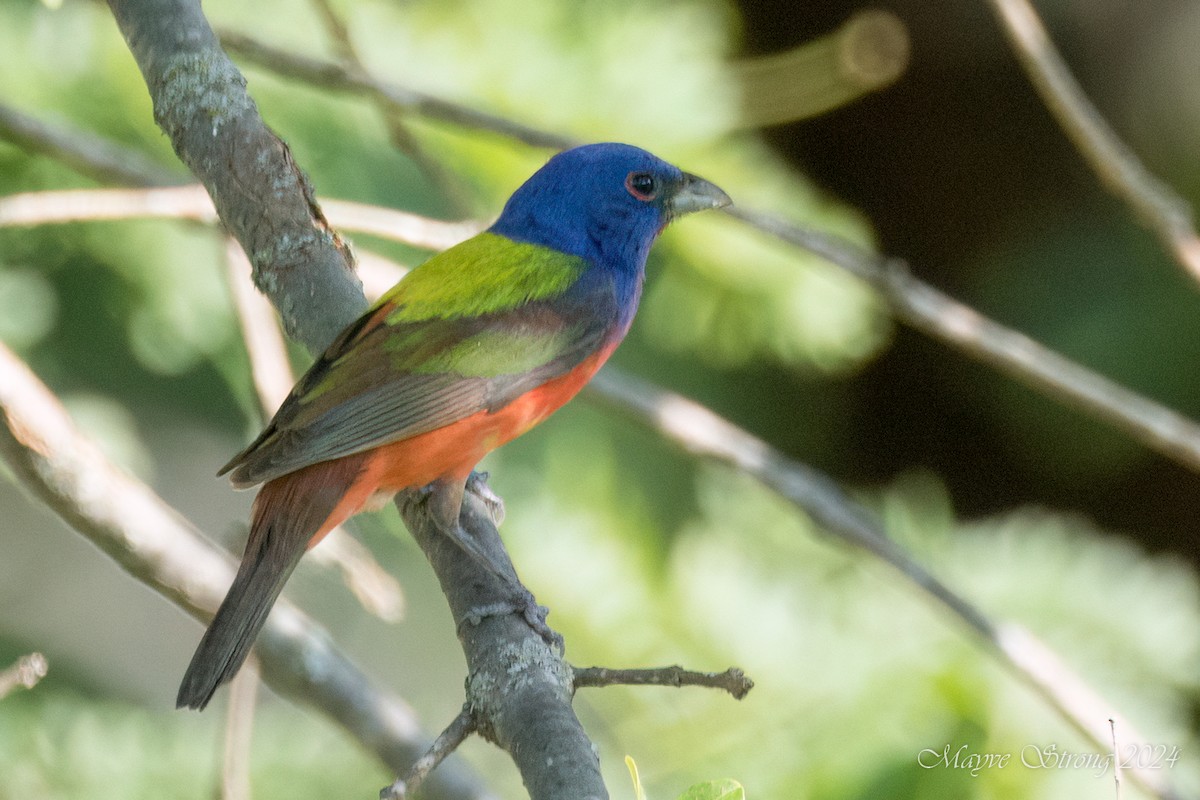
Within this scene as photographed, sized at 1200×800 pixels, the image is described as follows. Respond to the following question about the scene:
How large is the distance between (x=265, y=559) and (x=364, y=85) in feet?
3.76

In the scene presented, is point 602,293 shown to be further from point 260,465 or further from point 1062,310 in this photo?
point 1062,310

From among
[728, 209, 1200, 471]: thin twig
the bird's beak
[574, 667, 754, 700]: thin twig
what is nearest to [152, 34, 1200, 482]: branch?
[728, 209, 1200, 471]: thin twig

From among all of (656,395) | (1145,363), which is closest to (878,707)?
(656,395)

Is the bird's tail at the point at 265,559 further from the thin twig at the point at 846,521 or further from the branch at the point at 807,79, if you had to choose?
the branch at the point at 807,79

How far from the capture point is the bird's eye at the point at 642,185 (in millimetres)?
3287

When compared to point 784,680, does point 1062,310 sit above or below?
above

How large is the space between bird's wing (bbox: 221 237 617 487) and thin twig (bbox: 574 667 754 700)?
30.8 inches

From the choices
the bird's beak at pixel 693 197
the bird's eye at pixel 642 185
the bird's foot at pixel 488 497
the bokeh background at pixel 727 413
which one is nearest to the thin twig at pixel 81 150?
the bokeh background at pixel 727 413

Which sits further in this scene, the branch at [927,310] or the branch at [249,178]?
the branch at [927,310]

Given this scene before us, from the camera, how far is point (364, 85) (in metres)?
2.89

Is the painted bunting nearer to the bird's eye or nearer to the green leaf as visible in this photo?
the bird's eye

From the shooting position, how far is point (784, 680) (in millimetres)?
2594

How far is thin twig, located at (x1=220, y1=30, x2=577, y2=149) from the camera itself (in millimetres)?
2896

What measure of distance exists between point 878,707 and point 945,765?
22 centimetres
